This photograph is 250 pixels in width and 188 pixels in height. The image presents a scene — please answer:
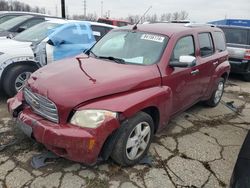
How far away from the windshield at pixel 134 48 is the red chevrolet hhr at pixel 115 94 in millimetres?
14

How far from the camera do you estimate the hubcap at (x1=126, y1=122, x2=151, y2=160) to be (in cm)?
320

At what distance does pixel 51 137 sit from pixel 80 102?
458 mm

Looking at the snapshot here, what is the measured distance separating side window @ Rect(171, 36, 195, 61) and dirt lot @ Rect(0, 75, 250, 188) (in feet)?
4.07

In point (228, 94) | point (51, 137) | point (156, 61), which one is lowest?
point (228, 94)

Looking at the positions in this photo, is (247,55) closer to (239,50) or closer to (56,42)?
(239,50)

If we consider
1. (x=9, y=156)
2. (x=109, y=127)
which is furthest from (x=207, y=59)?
(x=9, y=156)

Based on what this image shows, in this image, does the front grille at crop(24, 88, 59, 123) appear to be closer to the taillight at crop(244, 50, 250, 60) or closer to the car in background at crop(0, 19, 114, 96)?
the car in background at crop(0, 19, 114, 96)

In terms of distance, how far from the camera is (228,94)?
7238mm

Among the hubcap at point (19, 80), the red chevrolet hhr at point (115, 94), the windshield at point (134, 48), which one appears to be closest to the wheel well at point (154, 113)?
the red chevrolet hhr at point (115, 94)

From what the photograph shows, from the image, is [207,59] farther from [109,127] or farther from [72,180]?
[72,180]

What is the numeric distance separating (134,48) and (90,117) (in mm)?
1577

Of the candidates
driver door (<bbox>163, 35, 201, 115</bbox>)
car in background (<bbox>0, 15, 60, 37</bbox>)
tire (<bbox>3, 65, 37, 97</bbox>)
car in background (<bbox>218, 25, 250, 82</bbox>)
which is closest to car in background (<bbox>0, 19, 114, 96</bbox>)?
tire (<bbox>3, 65, 37, 97</bbox>)

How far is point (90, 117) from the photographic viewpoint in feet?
9.05

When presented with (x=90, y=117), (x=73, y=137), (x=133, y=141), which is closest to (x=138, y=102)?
(x=133, y=141)
